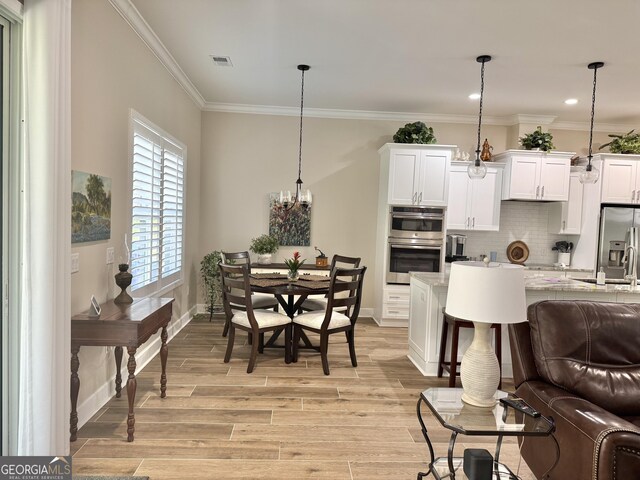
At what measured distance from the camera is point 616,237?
5961 millimetres

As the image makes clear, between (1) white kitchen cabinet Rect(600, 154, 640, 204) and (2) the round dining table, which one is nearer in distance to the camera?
(2) the round dining table

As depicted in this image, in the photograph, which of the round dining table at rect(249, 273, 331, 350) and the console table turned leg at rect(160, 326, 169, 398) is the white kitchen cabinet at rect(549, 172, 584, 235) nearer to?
the round dining table at rect(249, 273, 331, 350)

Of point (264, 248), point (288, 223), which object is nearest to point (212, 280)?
point (264, 248)

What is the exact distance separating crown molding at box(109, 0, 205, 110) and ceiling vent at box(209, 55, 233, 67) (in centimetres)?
44

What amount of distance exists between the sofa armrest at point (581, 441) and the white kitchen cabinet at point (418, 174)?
3.75 metres

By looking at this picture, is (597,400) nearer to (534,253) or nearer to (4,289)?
(4,289)

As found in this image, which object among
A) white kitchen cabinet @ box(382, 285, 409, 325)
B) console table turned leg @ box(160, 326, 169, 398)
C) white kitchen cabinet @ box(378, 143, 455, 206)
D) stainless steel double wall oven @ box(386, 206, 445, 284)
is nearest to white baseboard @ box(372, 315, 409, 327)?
white kitchen cabinet @ box(382, 285, 409, 325)

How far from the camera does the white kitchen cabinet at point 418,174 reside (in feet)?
19.2

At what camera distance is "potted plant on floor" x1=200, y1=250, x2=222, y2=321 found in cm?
598

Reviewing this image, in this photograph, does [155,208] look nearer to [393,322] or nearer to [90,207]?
[90,207]

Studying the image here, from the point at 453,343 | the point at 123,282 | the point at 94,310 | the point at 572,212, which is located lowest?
the point at 453,343

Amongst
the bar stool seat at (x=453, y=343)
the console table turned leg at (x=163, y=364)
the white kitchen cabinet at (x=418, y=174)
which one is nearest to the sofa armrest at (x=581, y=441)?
the bar stool seat at (x=453, y=343)

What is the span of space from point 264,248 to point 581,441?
461 centimetres

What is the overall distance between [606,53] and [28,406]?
5189 mm
